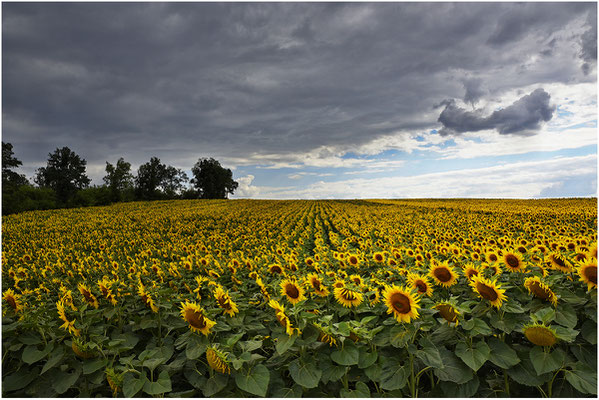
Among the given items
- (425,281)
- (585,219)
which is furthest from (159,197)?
(425,281)

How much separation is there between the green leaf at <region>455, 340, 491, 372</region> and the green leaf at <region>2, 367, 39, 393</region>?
15.0 feet

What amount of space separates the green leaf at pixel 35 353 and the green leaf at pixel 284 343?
275 centimetres

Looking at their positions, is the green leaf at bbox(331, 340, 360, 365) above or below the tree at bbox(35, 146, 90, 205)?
below

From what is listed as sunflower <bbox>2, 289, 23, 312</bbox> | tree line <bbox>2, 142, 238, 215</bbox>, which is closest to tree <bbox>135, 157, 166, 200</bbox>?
tree line <bbox>2, 142, 238, 215</bbox>

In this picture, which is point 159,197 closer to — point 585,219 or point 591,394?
point 585,219

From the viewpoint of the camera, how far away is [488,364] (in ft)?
11.6

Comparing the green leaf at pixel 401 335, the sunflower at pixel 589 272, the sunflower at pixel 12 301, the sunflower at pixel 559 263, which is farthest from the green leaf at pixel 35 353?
the sunflower at pixel 559 263

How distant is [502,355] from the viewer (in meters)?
3.03

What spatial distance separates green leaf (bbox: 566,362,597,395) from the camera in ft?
9.00

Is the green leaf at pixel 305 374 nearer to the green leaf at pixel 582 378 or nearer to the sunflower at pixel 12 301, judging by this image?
the green leaf at pixel 582 378

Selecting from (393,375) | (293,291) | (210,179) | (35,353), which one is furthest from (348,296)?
(210,179)

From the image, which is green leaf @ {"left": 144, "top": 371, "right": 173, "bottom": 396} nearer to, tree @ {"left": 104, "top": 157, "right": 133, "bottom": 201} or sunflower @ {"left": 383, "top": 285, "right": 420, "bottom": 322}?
sunflower @ {"left": 383, "top": 285, "right": 420, "bottom": 322}

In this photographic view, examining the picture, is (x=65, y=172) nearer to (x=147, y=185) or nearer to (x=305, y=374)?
(x=147, y=185)

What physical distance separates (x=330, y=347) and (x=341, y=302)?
0.64 meters
